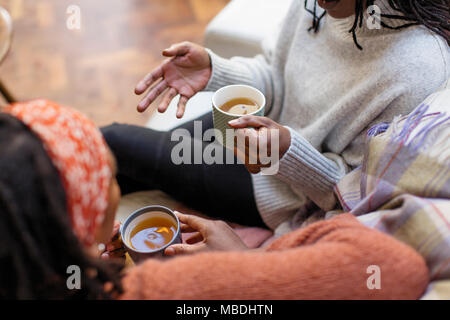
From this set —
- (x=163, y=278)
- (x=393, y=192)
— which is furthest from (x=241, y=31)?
(x=163, y=278)

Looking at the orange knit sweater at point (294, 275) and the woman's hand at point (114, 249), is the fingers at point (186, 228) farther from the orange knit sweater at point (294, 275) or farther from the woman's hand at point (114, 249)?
the orange knit sweater at point (294, 275)

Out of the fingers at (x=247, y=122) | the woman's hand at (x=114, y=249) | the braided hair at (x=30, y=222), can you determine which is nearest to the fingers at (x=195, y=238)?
the woman's hand at (x=114, y=249)

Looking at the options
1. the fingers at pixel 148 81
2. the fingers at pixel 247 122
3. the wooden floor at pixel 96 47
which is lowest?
the wooden floor at pixel 96 47

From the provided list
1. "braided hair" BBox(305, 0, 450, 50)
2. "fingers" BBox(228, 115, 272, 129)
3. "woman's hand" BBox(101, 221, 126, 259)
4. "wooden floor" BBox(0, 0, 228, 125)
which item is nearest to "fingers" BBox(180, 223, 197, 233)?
"woman's hand" BBox(101, 221, 126, 259)

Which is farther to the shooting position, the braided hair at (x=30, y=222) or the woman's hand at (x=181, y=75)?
the woman's hand at (x=181, y=75)

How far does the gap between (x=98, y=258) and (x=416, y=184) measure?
469 millimetres

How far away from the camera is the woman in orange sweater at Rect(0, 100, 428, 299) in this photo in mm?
416

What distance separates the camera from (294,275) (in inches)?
19.3

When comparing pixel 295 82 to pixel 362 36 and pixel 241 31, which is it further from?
pixel 241 31

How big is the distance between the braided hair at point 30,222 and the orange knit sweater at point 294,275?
0.10 metres

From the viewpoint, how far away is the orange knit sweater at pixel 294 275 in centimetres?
49

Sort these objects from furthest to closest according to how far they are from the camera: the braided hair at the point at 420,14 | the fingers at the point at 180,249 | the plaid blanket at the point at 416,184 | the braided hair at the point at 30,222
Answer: the braided hair at the point at 420,14
the fingers at the point at 180,249
the plaid blanket at the point at 416,184
the braided hair at the point at 30,222

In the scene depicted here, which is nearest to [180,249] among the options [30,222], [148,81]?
[30,222]

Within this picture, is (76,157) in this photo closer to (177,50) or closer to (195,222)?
(195,222)
